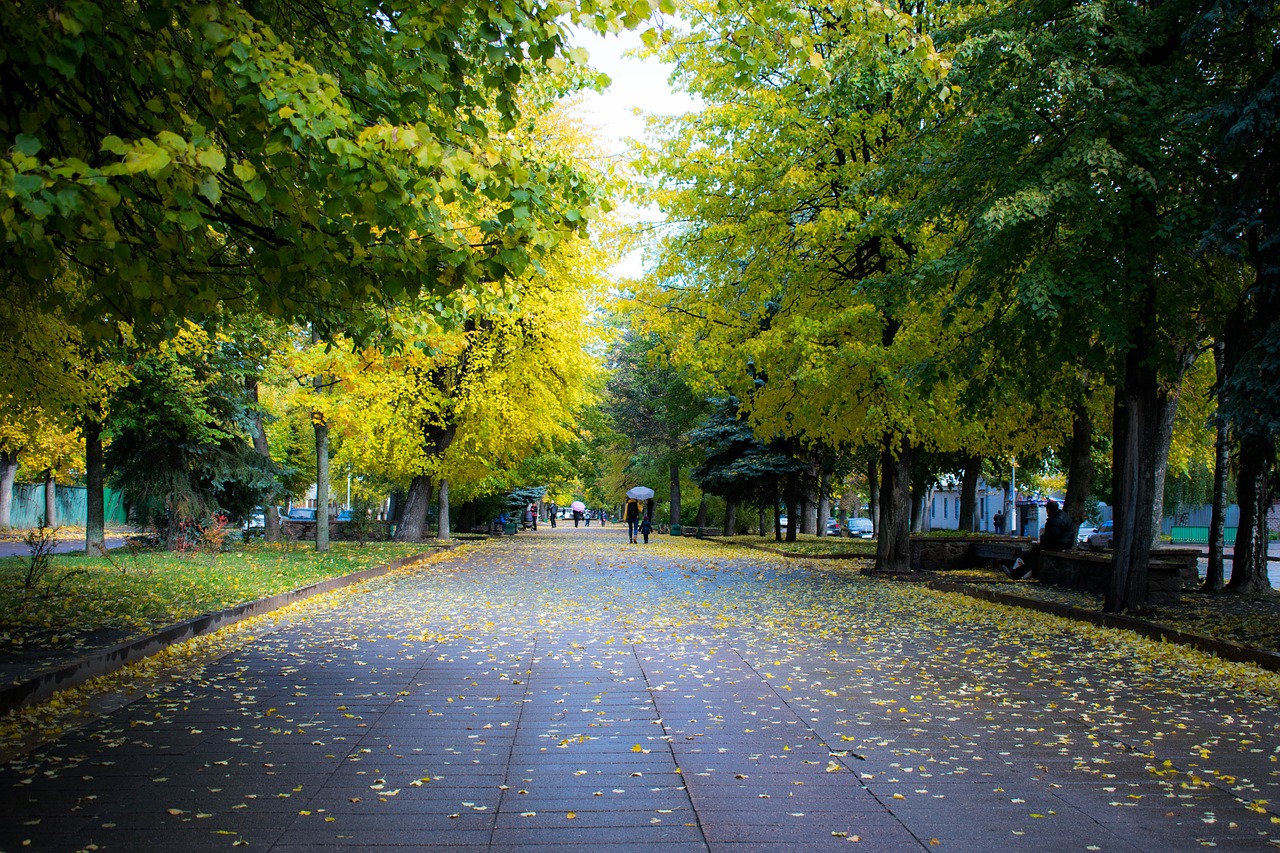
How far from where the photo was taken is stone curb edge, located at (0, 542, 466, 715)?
655cm

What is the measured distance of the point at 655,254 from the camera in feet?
73.9

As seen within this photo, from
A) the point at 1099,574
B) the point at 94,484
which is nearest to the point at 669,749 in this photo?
the point at 1099,574

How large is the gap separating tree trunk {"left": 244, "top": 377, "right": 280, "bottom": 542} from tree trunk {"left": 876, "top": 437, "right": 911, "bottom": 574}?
14.6 metres

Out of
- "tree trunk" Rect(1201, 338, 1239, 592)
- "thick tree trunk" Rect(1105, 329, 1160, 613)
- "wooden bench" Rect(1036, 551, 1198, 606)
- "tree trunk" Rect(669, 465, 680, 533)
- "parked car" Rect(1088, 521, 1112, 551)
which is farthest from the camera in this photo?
"tree trunk" Rect(669, 465, 680, 533)

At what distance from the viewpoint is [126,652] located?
8.26m

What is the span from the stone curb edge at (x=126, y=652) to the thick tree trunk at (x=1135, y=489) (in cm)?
1096

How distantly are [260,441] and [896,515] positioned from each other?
16348mm

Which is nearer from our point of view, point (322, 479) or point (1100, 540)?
point (322, 479)

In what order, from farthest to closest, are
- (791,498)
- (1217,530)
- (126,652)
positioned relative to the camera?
1. (791,498)
2. (1217,530)
3. (126,652)

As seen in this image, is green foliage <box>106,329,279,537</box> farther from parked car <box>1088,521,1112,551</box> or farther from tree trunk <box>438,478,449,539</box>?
parked car <box>1088,521,1112,551</box>

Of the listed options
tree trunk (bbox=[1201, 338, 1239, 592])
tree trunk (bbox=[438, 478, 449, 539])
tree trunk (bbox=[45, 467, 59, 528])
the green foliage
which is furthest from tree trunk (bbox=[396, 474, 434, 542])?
tree trunk (bbox=[45, 467, 59, 528])

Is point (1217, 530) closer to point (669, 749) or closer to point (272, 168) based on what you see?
point (669, 749)

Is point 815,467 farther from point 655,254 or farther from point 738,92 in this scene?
point 738,92

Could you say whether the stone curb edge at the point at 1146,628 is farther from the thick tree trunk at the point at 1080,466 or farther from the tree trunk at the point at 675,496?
the tree trunk at the point at 675,496
